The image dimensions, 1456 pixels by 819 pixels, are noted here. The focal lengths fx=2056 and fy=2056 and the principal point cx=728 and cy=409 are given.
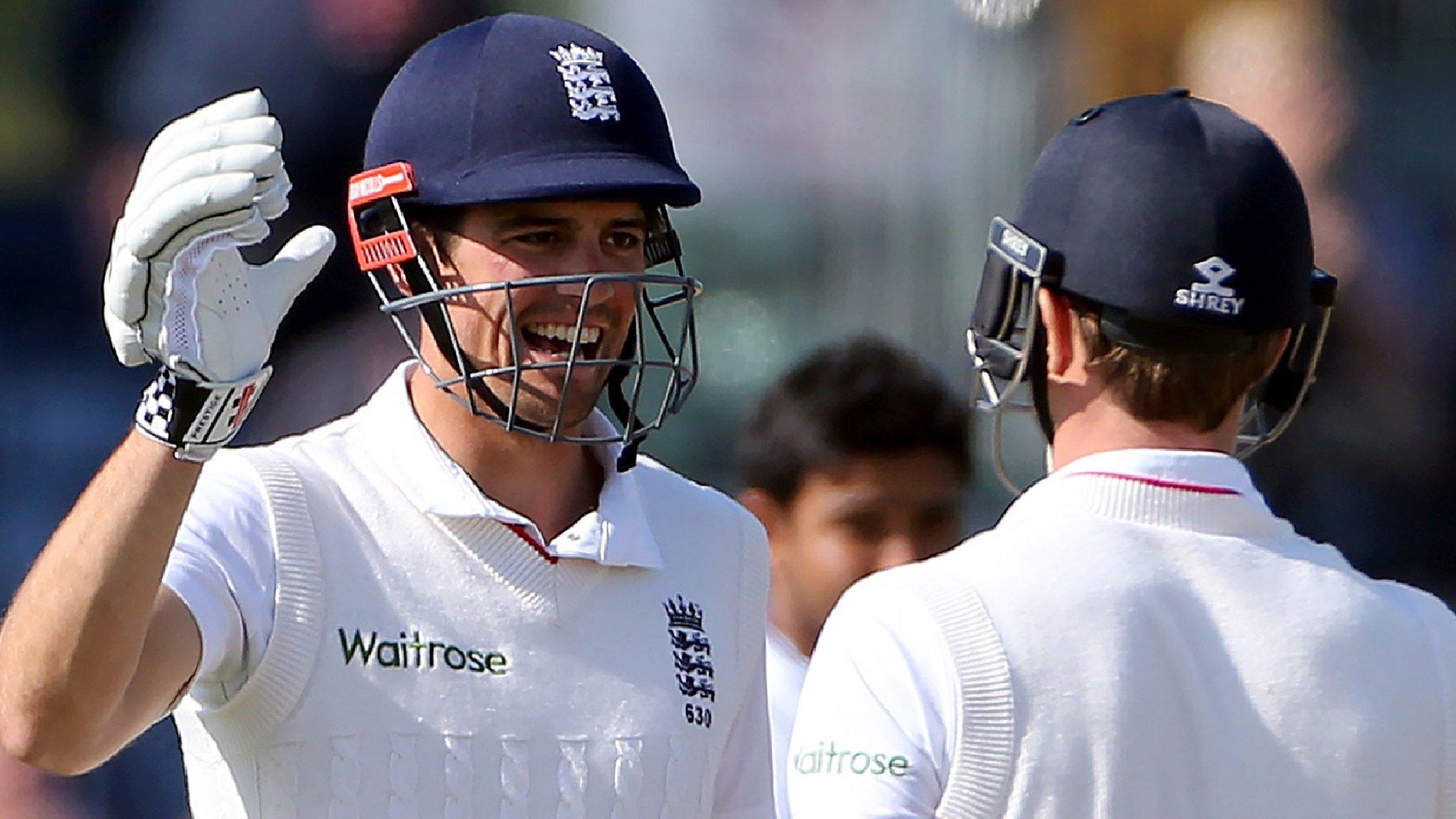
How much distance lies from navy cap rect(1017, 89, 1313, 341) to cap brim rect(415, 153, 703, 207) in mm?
440

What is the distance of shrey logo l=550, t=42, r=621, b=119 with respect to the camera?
2.05 metres

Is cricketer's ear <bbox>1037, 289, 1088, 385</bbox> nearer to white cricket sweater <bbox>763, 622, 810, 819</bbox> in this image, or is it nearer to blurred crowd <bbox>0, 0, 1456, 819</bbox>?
white cricket sweater <bbox>763, 622, 810, 819</bbox>

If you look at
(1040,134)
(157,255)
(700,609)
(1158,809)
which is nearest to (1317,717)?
(1158,809)

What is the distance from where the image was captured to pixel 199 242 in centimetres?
162

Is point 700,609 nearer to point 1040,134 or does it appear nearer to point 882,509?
point 882,509

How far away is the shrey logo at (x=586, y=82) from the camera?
2.05 meters

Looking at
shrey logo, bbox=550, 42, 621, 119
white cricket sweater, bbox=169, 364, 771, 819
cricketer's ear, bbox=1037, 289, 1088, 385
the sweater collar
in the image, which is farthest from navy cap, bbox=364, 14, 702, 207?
the sweater collar

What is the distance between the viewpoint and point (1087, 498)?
5.43ft

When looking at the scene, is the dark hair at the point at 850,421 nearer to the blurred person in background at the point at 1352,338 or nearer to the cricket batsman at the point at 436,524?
the cricket batsman at the point at 436,524

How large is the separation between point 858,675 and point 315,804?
0.54 meters

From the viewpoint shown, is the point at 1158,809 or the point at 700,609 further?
the point at 700,609

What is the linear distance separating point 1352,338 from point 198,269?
9.06 ft

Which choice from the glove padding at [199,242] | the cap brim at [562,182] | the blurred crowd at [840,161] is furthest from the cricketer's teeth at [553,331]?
the blurred crowd at [840,161]

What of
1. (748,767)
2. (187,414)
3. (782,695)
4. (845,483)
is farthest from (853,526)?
(187,414)
